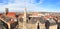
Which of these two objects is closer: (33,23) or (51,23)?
(33,23)

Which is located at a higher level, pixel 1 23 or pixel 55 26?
pixel 1 23

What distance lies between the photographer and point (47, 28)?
1234 cm

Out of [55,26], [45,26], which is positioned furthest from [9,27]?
[55,26]

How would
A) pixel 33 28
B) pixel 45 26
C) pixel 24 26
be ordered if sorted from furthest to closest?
pixel 45 26, pixel 33 28, pixel 24 26

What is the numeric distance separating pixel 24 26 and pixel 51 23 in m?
3.49

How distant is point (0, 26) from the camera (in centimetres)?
973

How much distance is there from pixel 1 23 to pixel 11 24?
2.26 meters

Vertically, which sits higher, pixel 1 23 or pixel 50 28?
pixel 1 23

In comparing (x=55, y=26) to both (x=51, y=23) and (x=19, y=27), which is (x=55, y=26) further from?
(x=19, y=27)

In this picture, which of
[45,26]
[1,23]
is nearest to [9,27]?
[1,23]

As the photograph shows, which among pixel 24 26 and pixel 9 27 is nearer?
pixel 24 26

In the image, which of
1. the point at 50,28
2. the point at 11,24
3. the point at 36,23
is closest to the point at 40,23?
the point at 36,23

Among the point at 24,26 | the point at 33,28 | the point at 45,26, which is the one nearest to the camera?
the point at 24,26

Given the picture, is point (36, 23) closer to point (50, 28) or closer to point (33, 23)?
point (33, 23)
